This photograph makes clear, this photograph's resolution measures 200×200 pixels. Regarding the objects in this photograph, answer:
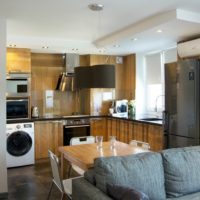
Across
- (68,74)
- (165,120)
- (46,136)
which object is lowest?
(46,136)

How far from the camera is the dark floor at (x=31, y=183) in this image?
3.75 m

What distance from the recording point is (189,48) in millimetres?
4359

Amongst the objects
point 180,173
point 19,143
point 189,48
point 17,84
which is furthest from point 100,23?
point 19,143

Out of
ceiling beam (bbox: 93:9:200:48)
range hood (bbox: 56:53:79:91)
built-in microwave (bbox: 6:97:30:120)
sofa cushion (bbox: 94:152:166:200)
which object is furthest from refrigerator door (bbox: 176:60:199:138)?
built-in microwave (bbox: 6:97:30:120)

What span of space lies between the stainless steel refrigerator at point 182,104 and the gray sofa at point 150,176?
134 cm

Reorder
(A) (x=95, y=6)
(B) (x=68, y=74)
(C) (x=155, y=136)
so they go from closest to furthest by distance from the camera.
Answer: (A) (x=95, y=6) → (C) (x=155, y=136) → (B) (x=68, y=74)

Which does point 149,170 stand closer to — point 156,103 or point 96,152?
point 96,152

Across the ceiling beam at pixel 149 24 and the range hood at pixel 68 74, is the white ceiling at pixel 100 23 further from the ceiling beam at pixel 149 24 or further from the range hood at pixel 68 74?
the range hood at pixel 68 74

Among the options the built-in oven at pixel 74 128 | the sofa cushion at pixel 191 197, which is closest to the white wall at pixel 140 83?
the built-in oven at pixel 74 128

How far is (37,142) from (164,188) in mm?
3584

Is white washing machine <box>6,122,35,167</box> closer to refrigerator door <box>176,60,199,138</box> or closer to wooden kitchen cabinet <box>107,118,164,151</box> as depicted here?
wooden kitchen cabinet <box>107,118,164,151</box>

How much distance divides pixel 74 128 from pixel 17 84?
1523 millimetres

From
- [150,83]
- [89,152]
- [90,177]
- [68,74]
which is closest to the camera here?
[90,177]

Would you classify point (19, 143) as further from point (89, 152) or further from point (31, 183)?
point (89, 152)
